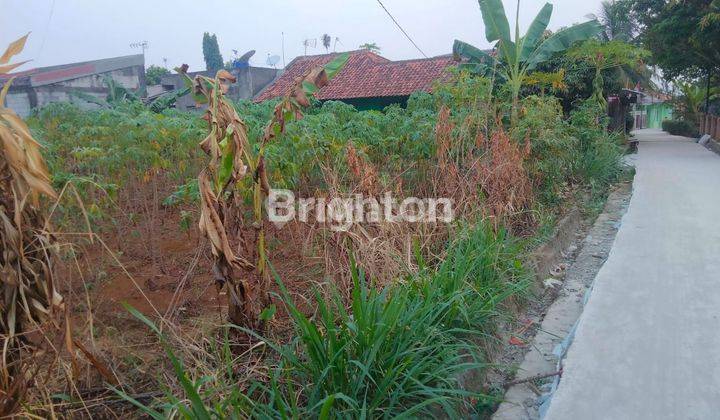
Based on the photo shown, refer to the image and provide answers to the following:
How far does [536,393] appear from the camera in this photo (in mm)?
2947

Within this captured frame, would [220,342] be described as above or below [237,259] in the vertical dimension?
below

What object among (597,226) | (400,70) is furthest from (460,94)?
(400,70)

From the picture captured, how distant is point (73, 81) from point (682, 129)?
2862cm

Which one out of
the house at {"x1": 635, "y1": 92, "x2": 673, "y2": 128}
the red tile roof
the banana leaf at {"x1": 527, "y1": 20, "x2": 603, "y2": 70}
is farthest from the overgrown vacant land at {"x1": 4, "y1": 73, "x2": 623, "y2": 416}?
the house at {"x1": 635, "y1": 92, "x2": 673, "y2": 128}

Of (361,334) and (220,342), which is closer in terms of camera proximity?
(361,334)

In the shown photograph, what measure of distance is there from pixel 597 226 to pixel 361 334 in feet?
16.9

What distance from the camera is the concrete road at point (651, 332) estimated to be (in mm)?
2709

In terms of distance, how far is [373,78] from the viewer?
23.3 metres

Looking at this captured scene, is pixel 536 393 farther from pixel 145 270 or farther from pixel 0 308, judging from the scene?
pixel 145 270

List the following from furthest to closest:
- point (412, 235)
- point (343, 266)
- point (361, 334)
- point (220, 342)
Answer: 1. point (412, 235)
2. point (343, 266)
3. point (220, 342)
4. point (361, 334)

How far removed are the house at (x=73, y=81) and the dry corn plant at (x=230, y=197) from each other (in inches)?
537

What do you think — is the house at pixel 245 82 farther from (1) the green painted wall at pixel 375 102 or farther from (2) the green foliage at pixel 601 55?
(2) the green foliage at pixel 601 55

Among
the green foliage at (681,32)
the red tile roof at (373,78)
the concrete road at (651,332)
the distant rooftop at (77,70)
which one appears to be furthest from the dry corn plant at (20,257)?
the red tile roof at (373,78)

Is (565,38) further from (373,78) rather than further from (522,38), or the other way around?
(373,78)
